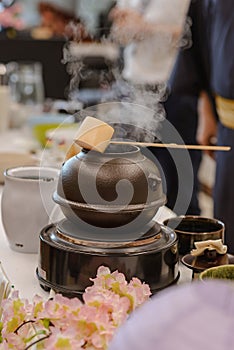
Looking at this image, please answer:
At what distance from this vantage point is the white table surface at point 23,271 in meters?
1.11

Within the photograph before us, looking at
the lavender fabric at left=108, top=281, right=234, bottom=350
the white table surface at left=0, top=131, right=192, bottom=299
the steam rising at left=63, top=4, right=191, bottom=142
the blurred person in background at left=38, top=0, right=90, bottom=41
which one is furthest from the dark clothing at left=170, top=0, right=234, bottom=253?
the blurred person in background at left=38, top=0, right=90, bottom=41

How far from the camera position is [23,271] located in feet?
3.92

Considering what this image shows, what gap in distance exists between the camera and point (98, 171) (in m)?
1.02

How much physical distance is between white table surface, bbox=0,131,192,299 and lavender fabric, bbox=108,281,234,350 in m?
0.58

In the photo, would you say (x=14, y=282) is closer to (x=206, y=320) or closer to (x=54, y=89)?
(x=206, y=320)

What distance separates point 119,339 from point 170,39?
3.00 meters

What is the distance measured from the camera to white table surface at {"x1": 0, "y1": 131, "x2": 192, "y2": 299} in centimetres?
111

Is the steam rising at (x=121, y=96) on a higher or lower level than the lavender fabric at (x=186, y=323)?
lower

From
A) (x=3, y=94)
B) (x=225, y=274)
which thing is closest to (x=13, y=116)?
(x=3, y=94)

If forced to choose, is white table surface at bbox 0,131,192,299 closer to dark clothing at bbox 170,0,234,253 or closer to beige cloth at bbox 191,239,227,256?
beige cloth at bbox 191,239,227,256

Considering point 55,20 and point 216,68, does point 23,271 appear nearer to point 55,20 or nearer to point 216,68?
point 216,68

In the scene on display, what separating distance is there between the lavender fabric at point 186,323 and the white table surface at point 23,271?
0.58m

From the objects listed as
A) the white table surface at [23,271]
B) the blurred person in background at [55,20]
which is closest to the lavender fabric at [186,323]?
the white table surface at [23,271]

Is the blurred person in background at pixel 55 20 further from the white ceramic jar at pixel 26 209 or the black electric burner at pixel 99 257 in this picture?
the black electric burner at pixel 99 257
